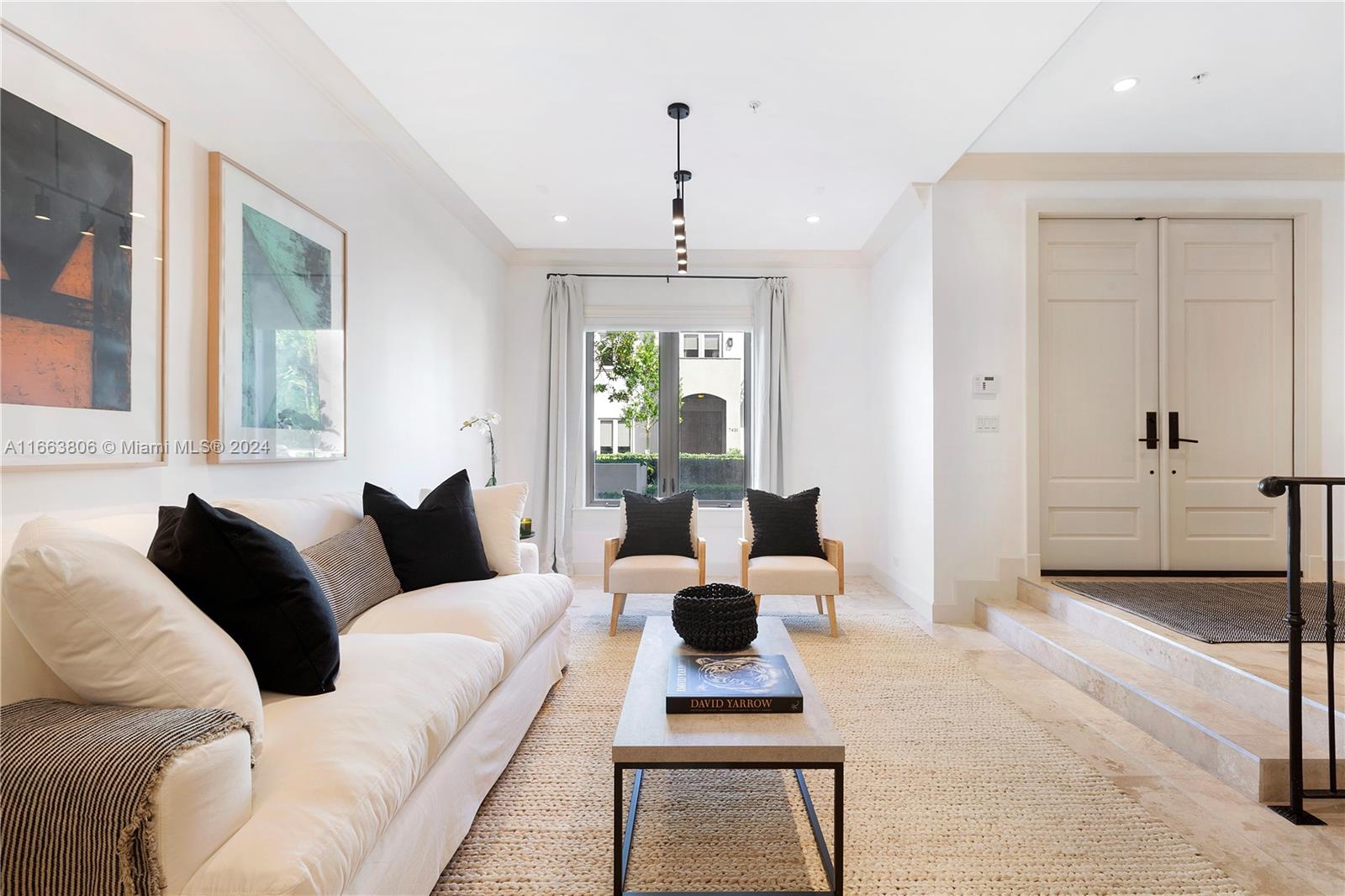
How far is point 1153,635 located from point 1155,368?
6.76ft

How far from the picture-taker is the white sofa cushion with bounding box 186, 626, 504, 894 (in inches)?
41.4

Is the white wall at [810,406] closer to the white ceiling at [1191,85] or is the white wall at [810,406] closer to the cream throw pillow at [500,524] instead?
the white ceiling at [1191,85]

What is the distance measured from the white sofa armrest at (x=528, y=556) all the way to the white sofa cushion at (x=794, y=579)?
4.34ft

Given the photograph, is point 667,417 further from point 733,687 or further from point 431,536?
point 733,687

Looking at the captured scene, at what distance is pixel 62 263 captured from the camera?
1.70 metres

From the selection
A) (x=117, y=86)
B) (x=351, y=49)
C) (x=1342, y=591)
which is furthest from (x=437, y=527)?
(x=1342, y=591)

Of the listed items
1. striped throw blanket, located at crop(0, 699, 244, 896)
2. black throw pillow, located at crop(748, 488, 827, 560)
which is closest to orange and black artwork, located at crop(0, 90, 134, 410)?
striped throw blanket, located at crop(0, 699, 244, 896)

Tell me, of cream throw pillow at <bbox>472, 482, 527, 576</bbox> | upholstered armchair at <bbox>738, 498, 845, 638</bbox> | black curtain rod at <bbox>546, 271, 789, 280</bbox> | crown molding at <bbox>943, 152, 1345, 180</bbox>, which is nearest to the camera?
cream throw pillow at <bbox>472, 482, 527, 576</bbox>

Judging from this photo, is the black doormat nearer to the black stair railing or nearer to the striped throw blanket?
the black stair railing

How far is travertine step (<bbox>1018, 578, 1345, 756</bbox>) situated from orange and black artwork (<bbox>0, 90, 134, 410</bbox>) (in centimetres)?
388

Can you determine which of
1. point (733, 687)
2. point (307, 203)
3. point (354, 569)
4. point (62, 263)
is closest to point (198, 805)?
point (733, 687)

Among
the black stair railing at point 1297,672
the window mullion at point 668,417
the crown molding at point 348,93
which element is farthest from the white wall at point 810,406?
the black stair railing at point 1297,672

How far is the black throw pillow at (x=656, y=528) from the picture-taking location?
4.18 meters

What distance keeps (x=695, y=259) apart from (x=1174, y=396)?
11.8ft
